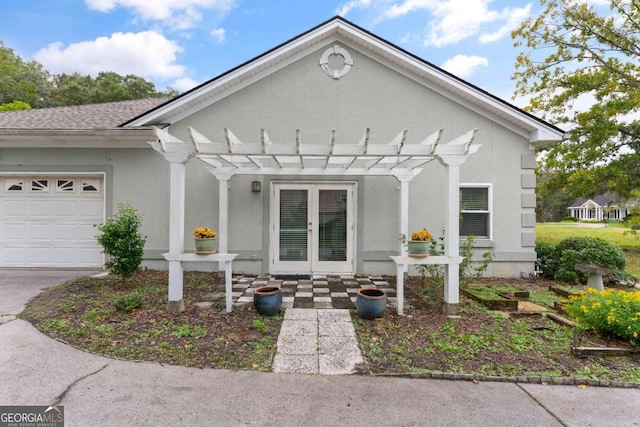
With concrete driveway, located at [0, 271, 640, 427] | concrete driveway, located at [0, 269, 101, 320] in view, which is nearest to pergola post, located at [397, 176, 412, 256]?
concrete driveway, located at [0, 271, 640, 427]

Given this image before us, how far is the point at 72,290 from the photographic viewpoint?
5.79m

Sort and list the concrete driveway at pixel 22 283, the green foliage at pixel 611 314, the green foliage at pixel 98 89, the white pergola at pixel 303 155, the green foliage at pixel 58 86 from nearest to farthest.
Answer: the green foliage at pixel 611 314 → the white pergola at pixel 303 155 → the concrete driveway at pixel 22 283 → the green foliage at pixel 58 86 → the green foliage at pixel 98 89

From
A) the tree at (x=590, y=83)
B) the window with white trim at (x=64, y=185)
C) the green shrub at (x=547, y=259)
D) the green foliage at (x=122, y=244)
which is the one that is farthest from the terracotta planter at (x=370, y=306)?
the tree at (x=590, y=83)

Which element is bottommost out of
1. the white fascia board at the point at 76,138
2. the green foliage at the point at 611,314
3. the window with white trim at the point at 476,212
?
the green foliage at the point at 611,314

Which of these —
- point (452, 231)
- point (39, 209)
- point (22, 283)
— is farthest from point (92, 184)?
point (452, 231)

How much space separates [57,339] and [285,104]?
239 inches

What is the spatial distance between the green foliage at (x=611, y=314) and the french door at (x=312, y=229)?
4435mm

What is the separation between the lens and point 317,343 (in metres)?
3.82

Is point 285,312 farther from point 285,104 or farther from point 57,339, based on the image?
point 285,104

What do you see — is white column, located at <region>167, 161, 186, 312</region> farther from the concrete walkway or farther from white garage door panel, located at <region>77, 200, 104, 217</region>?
white garage door panel, located at <region>77, 200, 104, 217</region>

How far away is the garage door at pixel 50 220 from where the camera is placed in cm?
766

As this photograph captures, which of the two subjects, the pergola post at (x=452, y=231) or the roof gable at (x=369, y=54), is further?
the roof gable at (x=369, y=54)

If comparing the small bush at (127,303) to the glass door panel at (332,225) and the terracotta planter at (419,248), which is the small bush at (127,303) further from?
the terracotta planter at (419,248)

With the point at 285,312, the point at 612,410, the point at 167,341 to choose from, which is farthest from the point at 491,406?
the point at 167,341
